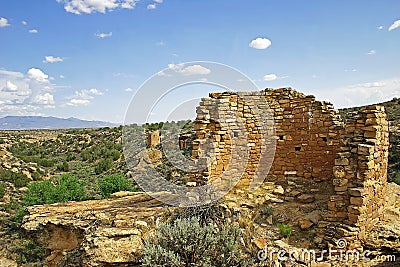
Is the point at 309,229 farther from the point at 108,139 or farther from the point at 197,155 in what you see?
the point at 108,139

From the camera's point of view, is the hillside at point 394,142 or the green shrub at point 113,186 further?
the hillside at point 394,142

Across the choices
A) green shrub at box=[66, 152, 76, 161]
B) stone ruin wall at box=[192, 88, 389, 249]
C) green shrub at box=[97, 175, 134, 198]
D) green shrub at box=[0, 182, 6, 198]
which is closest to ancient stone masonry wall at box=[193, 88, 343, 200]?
stone ruin wall at box=[192, 88, 389, 249]

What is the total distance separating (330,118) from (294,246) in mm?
3134

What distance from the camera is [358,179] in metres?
6.11

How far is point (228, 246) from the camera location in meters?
5.42

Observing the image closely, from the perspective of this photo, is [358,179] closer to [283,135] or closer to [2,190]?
[283,135]

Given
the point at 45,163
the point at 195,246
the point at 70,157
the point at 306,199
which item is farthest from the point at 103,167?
the point at 195,246

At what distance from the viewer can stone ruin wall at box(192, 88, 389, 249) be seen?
610 centimetres

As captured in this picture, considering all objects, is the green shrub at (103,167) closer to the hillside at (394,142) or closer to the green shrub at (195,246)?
the hillside at (394,142)

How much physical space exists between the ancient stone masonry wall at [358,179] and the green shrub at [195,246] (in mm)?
1913

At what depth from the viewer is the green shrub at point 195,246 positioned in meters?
5.34

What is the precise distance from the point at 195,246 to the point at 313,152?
12.8 ft

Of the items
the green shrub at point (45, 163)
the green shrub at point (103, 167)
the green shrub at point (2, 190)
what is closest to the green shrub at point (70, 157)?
the green shrub at point (45, 163)

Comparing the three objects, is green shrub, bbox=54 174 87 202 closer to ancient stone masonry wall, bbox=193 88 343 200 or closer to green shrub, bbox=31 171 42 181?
green shrub, bbox=31 171 42 181
